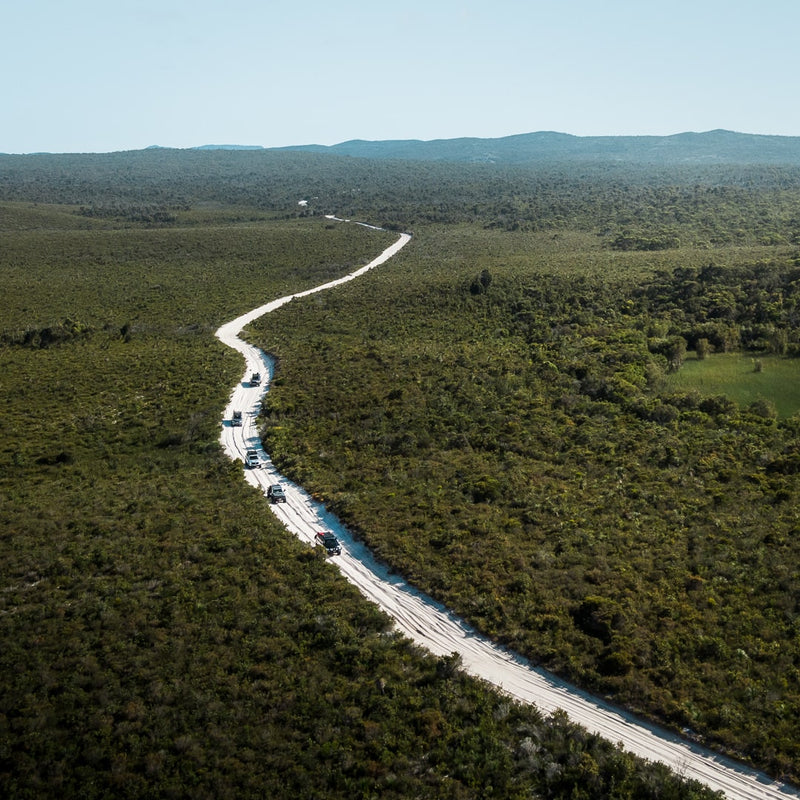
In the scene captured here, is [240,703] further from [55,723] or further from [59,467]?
[59,467]

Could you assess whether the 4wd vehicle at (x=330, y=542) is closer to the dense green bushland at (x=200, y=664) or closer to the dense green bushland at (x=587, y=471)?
the dense green bushland at (x=200, y=664)

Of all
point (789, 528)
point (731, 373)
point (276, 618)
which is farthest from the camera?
point (731, 373)

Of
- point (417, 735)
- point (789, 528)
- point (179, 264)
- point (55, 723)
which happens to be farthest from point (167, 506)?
point (179, 264)

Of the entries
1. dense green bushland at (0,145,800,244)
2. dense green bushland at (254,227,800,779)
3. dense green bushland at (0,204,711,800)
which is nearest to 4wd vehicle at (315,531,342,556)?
dense green bushland at (0,204,711,800)

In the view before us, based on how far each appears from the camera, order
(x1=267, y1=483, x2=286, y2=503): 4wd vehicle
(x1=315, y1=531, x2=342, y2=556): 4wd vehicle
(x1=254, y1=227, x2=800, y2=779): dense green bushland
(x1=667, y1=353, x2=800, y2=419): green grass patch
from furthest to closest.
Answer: (x1=667, y1=353, x2=800, y2=419): green grass patch < (x1=267, y1=483, x2=286, y2=503): 4wd vehicle < (x1=315, y1=531, x2=342, y2=556): 4wd vehicle < (x1=254, y1=227, x2=800, y2=779): dense green bushland

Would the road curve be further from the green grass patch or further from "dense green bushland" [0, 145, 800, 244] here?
"dense green bushland" [0, 145, 800, 244]

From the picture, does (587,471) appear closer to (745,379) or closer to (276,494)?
(276,494)

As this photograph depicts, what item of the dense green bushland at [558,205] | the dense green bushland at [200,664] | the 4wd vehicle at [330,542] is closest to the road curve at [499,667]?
the 4wd vehicle at [330,542]
